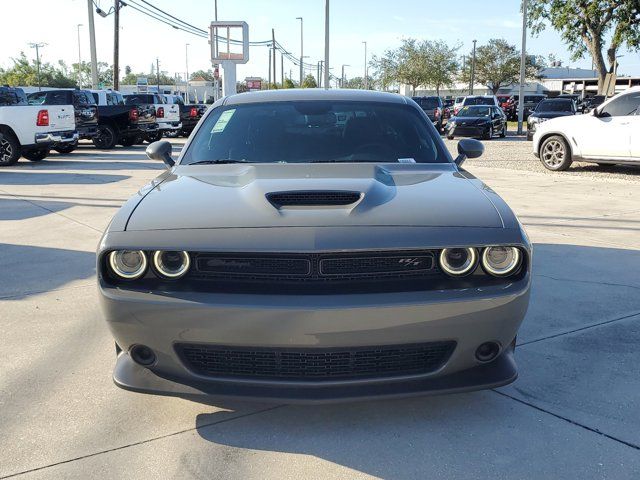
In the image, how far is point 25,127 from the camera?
1432 centimetres

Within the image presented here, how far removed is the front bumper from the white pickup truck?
43.3 feet

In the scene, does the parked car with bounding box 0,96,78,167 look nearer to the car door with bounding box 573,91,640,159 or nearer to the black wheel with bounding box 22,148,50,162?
the black wheel with bounding box 22,148,50,162

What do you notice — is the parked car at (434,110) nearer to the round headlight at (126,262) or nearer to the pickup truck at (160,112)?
the pickup truck at (160,112)

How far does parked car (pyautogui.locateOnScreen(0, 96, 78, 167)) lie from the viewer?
14.1 m

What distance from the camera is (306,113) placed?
4.16 m

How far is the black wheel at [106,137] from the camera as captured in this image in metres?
20.0

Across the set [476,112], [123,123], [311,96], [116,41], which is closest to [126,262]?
[311,96]

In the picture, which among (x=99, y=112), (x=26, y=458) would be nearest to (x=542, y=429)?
(x=26, y=458)

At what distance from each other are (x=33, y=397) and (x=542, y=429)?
8.17 ft

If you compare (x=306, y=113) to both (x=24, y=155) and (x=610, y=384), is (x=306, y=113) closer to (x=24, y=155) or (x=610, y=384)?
(x=610, y=384)

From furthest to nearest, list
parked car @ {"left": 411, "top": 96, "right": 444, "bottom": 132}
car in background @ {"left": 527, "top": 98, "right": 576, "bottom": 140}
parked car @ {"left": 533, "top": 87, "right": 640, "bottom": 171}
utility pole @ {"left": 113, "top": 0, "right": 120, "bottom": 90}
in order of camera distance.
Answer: utility pole @ {"left": 113, "top": 0, "right": 120, "bottom": 90}
parked car @ {"left": 411, "top": 96, "right": 444, "bottom": 132}
car in background @ {"left": 527, "top": 98, "right": 576, "bottom": 140}
parked car @ {"left": 533, "top": 87, "right": 640, "bottom": 171}

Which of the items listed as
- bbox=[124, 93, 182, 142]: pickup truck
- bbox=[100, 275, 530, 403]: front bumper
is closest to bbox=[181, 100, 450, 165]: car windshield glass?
bbox=[100, 275, 530, 403]: front bumper

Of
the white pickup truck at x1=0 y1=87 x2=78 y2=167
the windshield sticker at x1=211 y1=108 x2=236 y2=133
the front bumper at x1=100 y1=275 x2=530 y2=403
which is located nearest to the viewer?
the front bumper at x1=100 y1=275 x2=530 y2=403

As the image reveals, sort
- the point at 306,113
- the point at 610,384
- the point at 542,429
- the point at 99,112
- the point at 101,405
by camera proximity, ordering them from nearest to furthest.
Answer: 1. the point at 542,429
2. the point at 101,405
3. the point at 610,384
4. the point at 306,113
5. the point at 99,112
